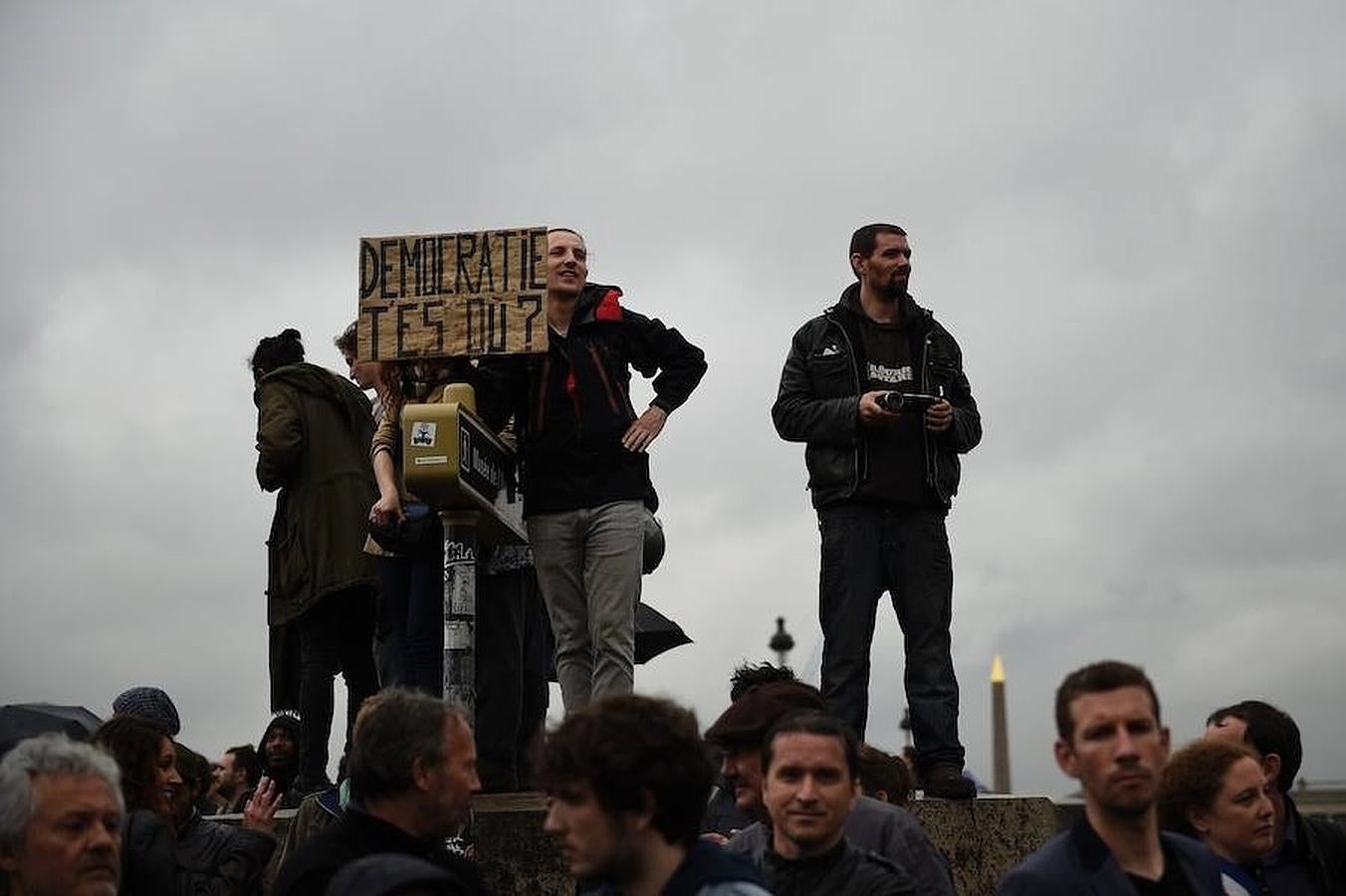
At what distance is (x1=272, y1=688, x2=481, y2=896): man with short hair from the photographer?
5293mm

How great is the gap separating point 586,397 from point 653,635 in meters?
2.77

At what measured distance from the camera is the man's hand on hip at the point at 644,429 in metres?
8.99

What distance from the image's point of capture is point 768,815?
623 cm

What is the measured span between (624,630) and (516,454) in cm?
93

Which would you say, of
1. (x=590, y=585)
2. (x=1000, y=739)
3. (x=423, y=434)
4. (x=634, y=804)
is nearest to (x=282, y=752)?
(x=590, y=585)

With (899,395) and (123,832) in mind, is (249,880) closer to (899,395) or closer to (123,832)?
(123,832)

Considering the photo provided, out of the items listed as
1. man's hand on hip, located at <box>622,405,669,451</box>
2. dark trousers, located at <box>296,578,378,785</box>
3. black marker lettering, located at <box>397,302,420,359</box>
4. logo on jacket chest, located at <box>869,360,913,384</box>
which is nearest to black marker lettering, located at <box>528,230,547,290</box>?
black marker lettering, located at <box>397,302,420,359</box>

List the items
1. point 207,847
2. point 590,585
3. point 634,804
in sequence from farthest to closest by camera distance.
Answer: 1. point 590,585
2. point 207,847
3. point 634,804

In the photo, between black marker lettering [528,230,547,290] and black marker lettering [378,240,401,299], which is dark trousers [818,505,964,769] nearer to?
black marker lettering [528,230,547,290]

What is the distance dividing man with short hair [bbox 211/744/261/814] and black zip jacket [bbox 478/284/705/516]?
110 inches

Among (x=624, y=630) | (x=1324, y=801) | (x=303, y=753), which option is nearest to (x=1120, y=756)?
(x=624, y=630)

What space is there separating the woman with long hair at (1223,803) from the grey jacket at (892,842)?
98 cm

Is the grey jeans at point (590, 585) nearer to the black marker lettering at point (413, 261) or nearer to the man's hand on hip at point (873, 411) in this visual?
the man's hand on hip at point (873, 411)

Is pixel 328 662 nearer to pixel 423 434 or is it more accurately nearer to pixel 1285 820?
pixel 423 434
